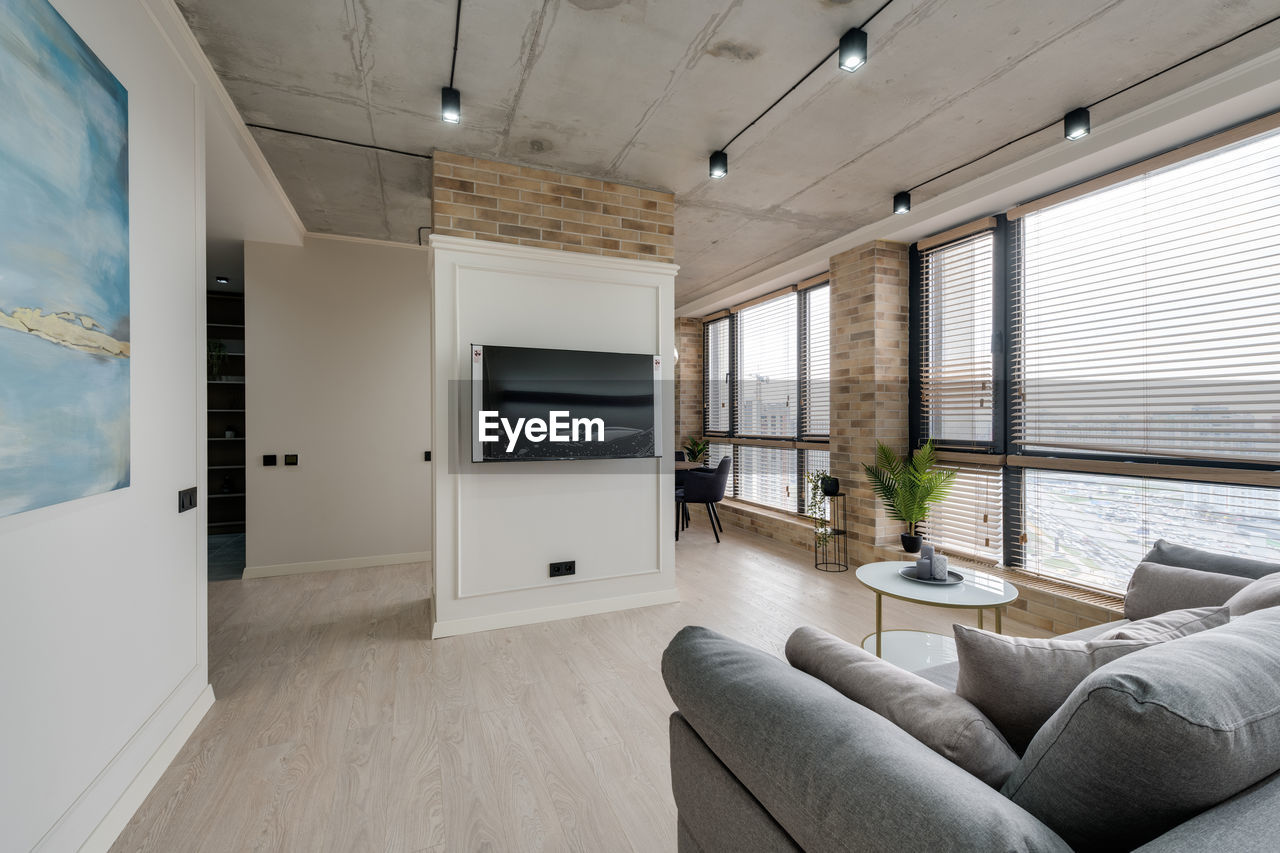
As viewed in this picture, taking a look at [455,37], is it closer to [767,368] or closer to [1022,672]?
[1022,672]

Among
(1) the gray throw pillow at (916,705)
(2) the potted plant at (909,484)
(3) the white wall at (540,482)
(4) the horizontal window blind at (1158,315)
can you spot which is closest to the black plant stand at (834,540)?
(2) the potted plant at (909,484)

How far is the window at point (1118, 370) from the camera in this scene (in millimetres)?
2668

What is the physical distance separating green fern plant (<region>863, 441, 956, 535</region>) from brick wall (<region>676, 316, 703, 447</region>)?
11.0 ft

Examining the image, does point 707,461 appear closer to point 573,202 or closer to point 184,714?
point 573,202

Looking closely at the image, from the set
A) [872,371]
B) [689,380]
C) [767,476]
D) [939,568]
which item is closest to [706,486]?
[767,476]

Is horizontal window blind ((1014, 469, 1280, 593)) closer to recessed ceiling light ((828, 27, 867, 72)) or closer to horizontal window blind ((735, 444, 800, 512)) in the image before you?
horizontal window blind ((735, 444, 800, 512))

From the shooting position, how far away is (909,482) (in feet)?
13.2

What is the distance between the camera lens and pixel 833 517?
4.86 metres

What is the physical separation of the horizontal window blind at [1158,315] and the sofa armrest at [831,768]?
3099 mm

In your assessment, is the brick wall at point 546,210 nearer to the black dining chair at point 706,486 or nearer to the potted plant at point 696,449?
the black dining chair at point 706,486

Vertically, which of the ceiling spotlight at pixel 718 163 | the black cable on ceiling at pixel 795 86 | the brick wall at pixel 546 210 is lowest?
the brick wall at pixel 546 210

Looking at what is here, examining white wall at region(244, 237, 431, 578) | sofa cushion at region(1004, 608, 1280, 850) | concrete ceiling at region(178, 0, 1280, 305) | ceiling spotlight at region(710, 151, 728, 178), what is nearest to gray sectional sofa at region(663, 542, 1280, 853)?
sofa cushion at region(1004, 608, 1280, 850)

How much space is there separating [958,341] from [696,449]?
12.0 feet

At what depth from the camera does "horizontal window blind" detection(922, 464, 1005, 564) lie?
152 inches
